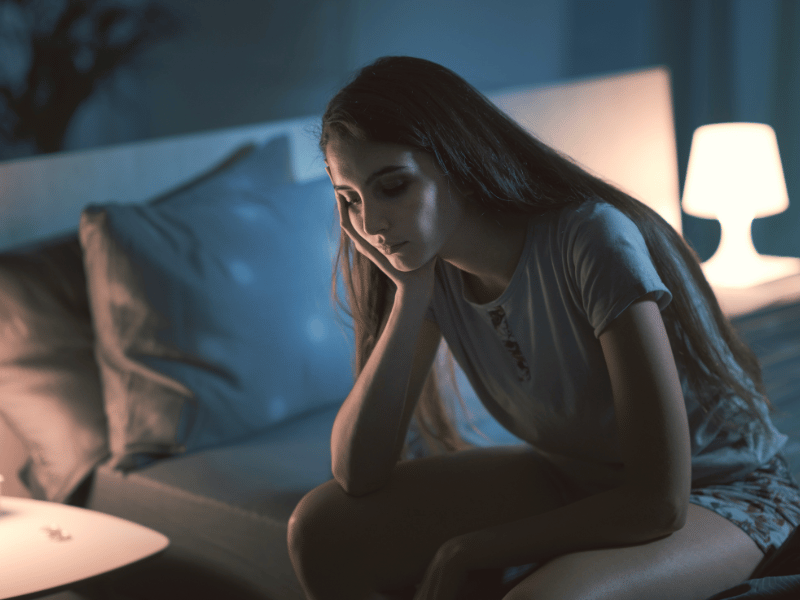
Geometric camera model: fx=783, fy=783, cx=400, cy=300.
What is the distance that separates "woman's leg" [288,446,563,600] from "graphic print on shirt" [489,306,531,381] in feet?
0.51

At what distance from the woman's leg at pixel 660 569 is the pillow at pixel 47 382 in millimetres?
967

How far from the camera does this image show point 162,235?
1.53 metres

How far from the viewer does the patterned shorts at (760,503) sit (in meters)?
0.89

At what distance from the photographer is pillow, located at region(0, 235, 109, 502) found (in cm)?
145

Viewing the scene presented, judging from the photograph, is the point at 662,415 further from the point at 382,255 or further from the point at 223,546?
the point at 223,546

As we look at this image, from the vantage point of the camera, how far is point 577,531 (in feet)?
2.78

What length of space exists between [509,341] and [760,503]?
355 mm

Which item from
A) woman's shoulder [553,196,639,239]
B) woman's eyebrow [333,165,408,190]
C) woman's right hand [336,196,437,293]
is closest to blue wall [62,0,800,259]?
woman's right hand [336,196,437,293]

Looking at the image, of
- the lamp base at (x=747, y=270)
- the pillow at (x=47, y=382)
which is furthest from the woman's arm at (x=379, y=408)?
the lamp base at (x=747, y=270)

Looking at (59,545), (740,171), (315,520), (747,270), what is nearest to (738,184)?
(740,171)

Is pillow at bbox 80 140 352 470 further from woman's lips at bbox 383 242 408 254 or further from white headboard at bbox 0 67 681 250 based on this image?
woman's lips at bbox 383 242 408 254

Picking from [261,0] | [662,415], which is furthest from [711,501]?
[261,0]

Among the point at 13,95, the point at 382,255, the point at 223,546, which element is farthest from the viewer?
the point at 13,95

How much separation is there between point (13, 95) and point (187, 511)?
1.00 metres
